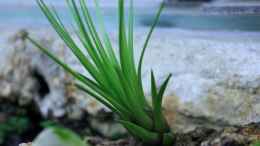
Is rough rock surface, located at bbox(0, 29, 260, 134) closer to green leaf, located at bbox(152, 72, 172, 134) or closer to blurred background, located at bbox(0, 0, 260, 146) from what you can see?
blurred background, located at bbox(0, 0, 260, 146)

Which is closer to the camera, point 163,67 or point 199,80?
point 199,80

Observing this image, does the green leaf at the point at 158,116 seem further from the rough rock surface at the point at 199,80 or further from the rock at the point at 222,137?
the rough rock surface at the point at 199,80

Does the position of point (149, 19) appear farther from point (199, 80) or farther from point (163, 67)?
point (199, 80)

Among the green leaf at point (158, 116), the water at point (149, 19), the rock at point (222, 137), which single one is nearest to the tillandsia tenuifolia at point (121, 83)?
the green leaf at point (158, 116)

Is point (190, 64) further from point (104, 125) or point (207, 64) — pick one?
point (104, 125)

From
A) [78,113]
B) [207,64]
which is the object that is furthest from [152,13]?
[207,64]

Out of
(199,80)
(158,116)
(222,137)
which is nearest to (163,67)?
(199,80)

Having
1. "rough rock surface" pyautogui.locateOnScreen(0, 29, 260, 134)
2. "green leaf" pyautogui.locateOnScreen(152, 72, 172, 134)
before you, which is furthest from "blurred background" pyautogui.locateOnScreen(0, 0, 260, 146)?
"green leaf" pyautogui.locateOnScreen(152, 72, 172, 134)
